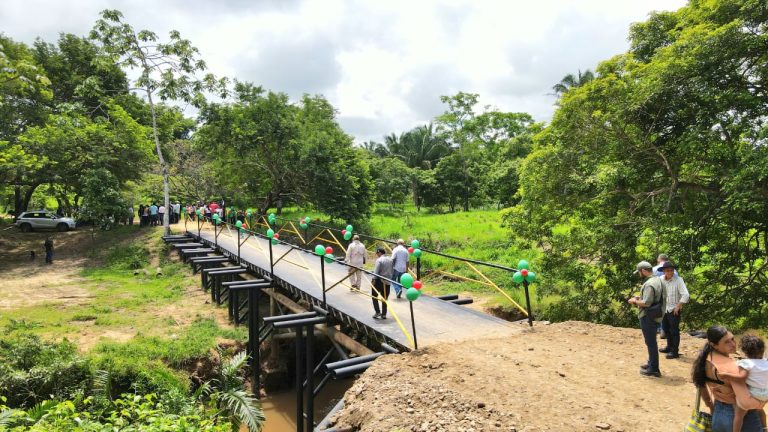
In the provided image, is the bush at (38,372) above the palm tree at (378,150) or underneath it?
underneath

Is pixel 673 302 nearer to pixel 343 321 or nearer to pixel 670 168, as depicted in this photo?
pixel 670 168

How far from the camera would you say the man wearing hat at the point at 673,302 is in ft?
21.5

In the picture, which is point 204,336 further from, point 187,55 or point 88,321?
point 187,55

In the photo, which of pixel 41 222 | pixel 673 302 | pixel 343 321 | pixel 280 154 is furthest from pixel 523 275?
pixel 41 222

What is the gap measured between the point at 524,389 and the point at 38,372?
9339mm

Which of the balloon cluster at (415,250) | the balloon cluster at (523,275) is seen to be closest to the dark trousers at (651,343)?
the balloon cluster at (523,275)

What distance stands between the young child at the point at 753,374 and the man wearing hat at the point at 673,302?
275 centimetres

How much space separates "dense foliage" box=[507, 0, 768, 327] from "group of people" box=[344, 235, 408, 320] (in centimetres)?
455

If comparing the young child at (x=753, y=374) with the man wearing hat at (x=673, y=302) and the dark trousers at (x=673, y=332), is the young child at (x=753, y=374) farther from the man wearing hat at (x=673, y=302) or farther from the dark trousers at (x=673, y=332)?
the dark trousers at (x=673, y=332)

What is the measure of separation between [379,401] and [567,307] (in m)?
7.69

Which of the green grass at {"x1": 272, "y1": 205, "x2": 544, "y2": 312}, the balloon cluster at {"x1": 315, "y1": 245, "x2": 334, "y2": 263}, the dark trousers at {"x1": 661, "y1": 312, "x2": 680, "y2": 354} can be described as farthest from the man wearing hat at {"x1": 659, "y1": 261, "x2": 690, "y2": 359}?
the green grass at {"x1": 272, "y1": 205, "x2": 544, "y2": 312}

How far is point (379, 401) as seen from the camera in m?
5.77

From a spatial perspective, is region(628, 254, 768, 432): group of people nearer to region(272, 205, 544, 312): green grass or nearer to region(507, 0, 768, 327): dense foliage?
region(507, 0, 768, 327): dense foliage

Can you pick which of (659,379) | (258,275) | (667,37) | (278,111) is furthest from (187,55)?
(659,379)
